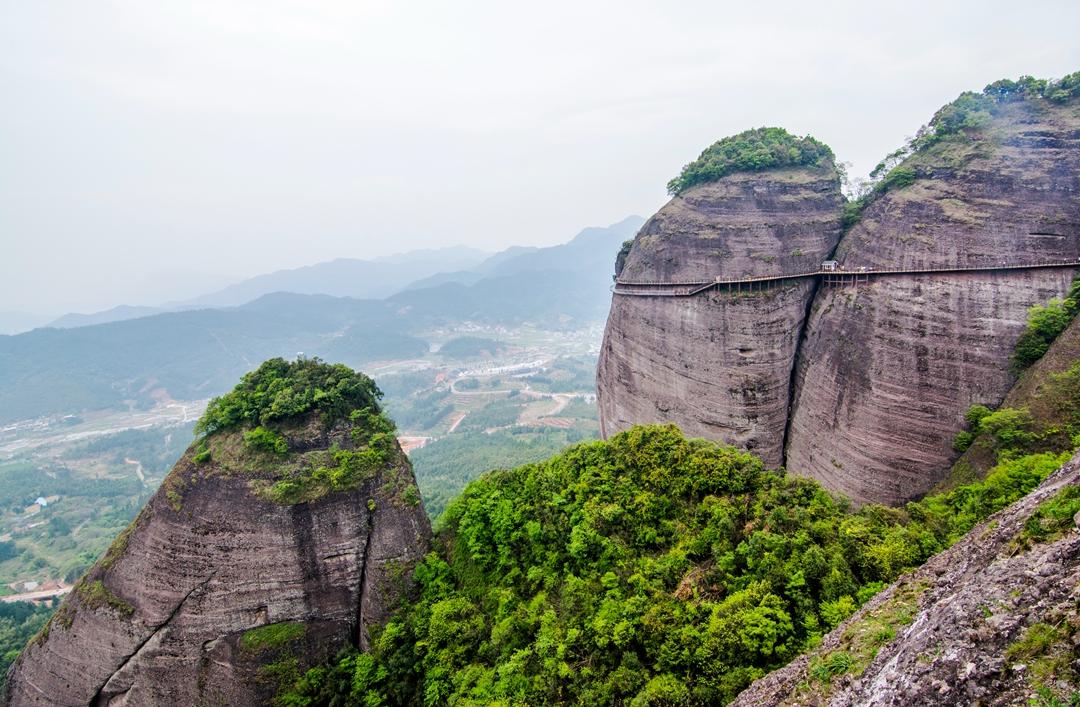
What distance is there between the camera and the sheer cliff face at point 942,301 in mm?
18531

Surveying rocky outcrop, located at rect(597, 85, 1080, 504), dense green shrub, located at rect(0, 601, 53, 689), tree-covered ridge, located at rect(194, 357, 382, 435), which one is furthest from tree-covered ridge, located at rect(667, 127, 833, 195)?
dense green shrub, located at rect(0, 601, 53, 689)

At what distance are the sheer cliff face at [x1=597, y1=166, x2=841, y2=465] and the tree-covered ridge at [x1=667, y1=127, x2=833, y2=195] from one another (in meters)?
0.54

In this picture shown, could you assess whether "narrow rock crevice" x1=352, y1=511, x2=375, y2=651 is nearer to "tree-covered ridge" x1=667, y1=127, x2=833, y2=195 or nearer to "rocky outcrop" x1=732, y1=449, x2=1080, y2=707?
"rocky outcrop" x1=732, y1=449, x2=1080, y2=707

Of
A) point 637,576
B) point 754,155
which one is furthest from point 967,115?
point 637,576

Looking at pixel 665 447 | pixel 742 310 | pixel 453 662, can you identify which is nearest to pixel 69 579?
pixel 453 662

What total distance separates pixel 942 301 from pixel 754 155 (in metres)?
10.5

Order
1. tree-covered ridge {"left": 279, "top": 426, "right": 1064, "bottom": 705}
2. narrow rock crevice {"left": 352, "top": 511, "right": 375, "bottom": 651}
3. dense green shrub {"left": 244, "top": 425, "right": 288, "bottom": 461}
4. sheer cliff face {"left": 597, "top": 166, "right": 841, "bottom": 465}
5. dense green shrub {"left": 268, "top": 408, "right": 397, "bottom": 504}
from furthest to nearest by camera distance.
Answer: sheer cliff face {"left": 597, "top": 166, "right": 841, "bottom": 465}, narrow rock crevice {"left": 352, "top": 511, "right": 375, "bottom": 651}, dense green shrub {"left": 244, "top": 425, "right": 288, "bottom": 461}, dense green shrub {"left": 268, "top": 408, "right": 397, "bottom": 504}, tree-covered ridge {"left": 279, "top": 426, "right": 1064, "bottom": 705}

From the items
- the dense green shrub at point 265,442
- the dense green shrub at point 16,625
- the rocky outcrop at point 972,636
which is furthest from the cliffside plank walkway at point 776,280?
the dense green shrub at point 16,625

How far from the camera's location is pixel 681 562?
13258 mm

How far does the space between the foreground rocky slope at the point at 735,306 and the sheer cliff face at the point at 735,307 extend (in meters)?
0.05

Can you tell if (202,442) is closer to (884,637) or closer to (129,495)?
(884,637)

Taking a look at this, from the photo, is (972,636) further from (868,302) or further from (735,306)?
(735,306)

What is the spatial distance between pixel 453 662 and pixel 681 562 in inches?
279

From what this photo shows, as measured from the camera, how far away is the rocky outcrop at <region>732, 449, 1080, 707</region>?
541 cm
